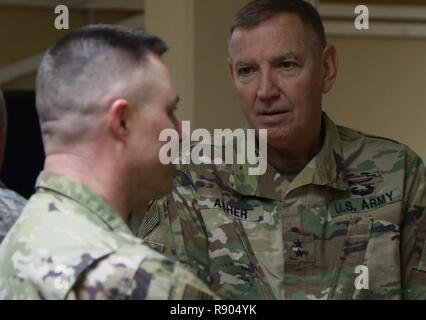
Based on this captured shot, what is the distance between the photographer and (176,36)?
298 centimetres

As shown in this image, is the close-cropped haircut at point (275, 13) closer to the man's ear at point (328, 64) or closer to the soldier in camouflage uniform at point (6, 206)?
the man's ear at point (328, 64)

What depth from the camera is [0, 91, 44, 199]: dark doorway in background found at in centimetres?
349

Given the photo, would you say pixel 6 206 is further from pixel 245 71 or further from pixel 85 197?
pixel 85 197

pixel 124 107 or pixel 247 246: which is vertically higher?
pixel 124 107

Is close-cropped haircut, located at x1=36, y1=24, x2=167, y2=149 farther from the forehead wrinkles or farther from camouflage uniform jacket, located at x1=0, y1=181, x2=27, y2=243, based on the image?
camouflage uniform jacket, located at x1=0, y1=181, x2=27, y2=243

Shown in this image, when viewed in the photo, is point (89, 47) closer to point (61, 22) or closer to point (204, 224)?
point (204, 224)

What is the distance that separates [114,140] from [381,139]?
90cm

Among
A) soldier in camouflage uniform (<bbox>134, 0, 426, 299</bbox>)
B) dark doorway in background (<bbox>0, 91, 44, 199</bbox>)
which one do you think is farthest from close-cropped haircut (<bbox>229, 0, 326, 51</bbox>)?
dark doorway in background (<bbox>0, 91, 44, 199</bbox>)

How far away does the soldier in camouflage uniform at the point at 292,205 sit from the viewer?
6.35 ft

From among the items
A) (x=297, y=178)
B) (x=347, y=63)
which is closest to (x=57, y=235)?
(x=297, y=178)

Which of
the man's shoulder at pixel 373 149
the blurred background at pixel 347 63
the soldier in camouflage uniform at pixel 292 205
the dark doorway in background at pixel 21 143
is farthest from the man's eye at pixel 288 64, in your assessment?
the dark doorway in background at pixel 21 143

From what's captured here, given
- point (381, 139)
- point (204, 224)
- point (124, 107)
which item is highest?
point (124, 107)

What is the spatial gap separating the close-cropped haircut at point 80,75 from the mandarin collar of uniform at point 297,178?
0.64 metres
